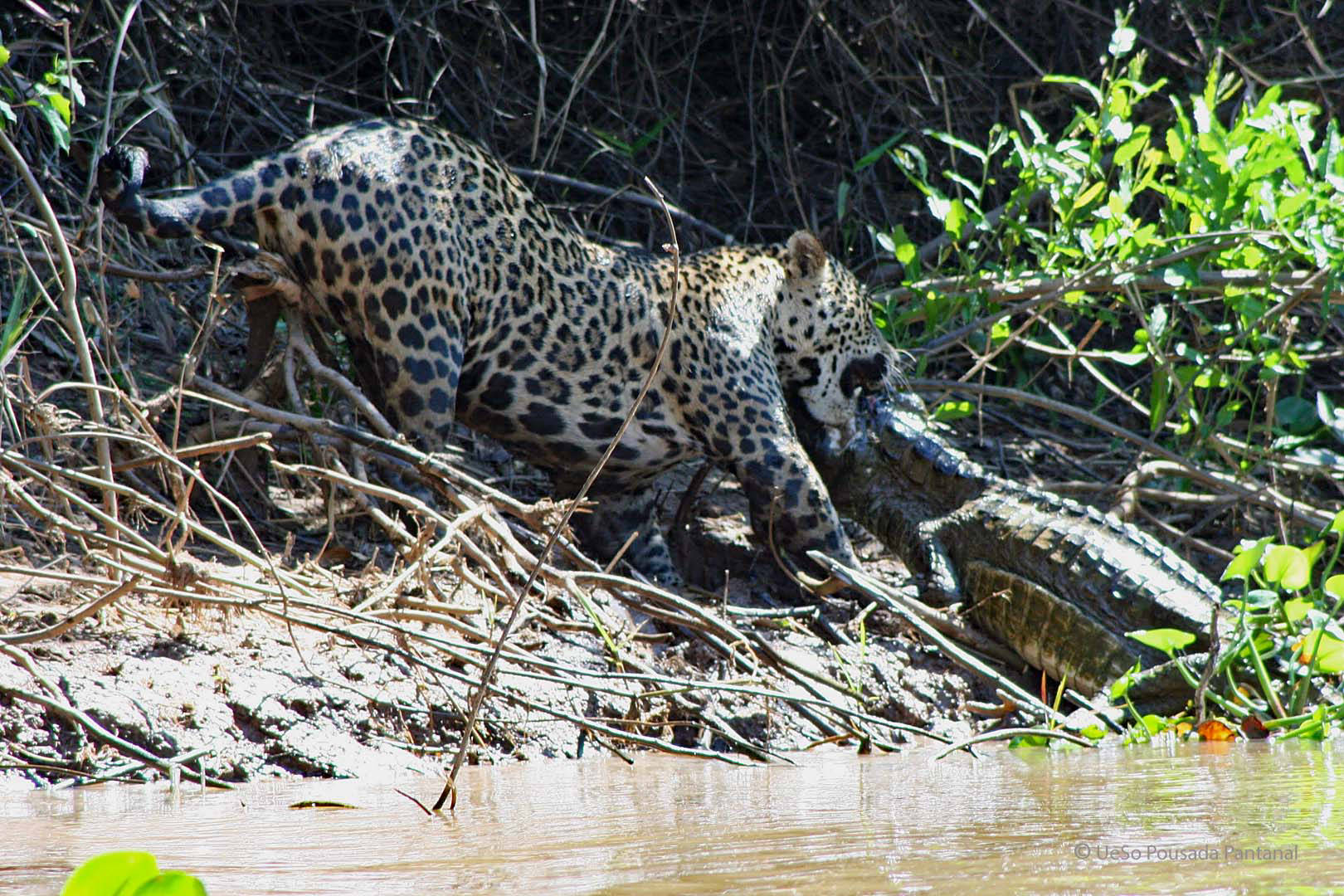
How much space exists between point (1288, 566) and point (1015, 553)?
1376 mm

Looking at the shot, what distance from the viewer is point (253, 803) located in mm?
2336

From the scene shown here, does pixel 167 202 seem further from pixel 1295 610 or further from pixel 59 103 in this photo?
pixel 1295 610

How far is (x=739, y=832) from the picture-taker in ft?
6.35

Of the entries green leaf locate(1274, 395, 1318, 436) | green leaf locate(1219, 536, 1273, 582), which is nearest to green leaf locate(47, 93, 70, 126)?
green leaf locate(1219, 536, 1273, 582)

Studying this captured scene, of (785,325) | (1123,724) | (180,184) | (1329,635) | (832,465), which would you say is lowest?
(1123,724)

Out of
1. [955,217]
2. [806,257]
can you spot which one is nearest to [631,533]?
[806,257]

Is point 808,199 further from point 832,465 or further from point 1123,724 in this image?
point 1123,724

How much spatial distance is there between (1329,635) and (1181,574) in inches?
36.3

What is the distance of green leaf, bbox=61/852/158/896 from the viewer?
1.02 metres

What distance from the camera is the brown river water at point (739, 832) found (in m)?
1.54

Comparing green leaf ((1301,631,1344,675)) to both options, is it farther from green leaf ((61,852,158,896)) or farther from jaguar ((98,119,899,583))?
green leaf ((61,852,158,896))

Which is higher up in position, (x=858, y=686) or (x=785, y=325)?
(x=785, y=325)

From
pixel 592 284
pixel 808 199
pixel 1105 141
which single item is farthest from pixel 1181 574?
pixel 808 199

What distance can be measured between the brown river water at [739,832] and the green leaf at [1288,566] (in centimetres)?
64
